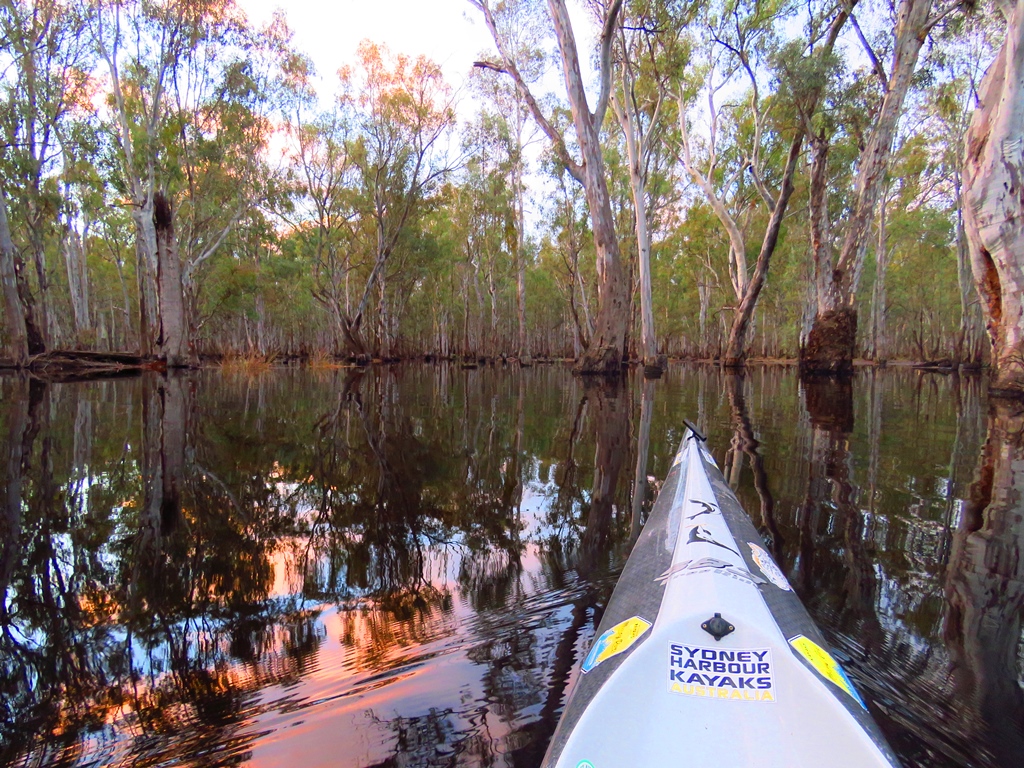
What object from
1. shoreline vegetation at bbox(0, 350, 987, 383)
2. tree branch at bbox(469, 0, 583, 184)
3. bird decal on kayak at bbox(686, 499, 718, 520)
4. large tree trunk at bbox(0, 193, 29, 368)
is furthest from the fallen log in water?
bird decal on kayak at bbox(686, 499, 718, 520)

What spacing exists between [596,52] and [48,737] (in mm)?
16987

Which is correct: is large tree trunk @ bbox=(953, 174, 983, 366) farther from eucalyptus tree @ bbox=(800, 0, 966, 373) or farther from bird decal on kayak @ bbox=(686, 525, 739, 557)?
bird decal on kayak @ bbox=(686, 525, 739, 557)

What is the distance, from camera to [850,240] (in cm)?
1298

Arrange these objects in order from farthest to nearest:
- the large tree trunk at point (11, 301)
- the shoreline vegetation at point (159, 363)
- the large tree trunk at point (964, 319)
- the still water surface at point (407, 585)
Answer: the large tree trunk at point (964, 319), the shoreline vegetation at point (159, 363), the large tree trunk at point (11, 301), the still water surface at point (407, 585)

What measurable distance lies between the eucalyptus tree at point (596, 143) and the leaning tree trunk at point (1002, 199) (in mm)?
6124

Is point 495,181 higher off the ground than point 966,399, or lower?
higher

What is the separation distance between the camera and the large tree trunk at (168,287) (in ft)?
43.1

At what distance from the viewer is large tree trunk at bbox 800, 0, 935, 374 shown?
10.9m

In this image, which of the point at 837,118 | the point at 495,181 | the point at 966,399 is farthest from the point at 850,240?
the point at 495,181

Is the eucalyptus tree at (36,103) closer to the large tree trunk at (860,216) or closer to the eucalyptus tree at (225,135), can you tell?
the eucalyptus tree at (225,135)

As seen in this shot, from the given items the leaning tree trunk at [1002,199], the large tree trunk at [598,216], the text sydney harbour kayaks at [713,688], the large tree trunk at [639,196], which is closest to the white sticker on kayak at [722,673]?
the text sydney harbour kayaks at [713,688]

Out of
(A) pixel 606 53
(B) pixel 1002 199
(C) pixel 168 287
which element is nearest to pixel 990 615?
(B) pixel 1002 199

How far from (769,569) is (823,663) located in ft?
1.47

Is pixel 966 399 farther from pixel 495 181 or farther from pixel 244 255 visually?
pixel 244 255
